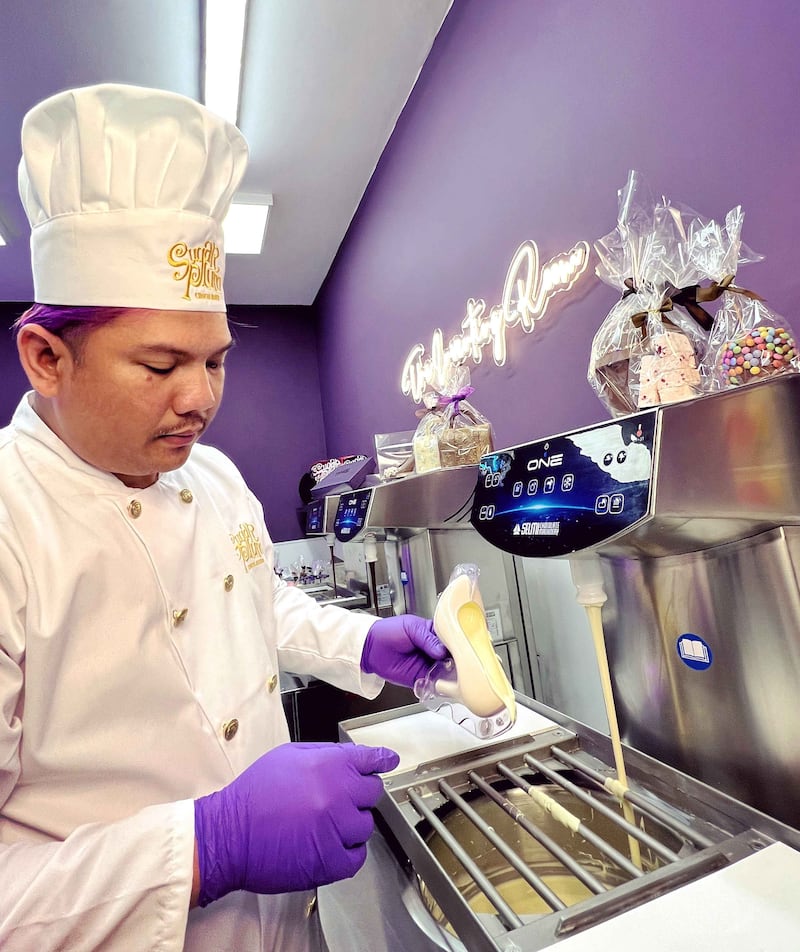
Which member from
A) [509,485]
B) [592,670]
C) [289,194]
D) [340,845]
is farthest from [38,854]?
[289,194]

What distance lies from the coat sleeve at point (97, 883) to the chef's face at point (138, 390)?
0.90 ft

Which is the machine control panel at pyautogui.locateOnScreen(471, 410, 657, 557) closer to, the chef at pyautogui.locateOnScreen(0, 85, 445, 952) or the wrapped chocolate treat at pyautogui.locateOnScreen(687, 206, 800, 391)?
the wrapped chocolate treat at pyautogui.locateOnScreen(687, 206, 800, 391)

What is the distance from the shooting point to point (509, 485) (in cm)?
80

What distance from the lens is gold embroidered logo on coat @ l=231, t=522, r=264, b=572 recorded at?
1.08m

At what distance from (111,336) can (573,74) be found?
1452 millimetres

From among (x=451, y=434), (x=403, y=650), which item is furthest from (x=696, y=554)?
(x=451, y=434)

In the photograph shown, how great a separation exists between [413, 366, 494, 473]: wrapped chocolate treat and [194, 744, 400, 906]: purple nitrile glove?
80 centimetres

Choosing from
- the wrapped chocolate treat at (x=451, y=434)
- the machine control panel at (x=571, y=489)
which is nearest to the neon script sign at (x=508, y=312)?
the wrapped chocolate treat at (x=451, y=434)

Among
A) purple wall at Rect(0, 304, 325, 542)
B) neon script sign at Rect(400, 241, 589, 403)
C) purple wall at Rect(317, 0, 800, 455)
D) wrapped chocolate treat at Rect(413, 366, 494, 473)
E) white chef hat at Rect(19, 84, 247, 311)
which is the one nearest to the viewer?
white chef hat at Rect(19, 84, 247, 311)

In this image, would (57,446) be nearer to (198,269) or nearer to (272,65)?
(198,269)

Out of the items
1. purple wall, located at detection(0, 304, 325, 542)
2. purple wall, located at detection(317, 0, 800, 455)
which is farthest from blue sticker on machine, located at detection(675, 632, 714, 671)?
purple wall, located at detection(0, 304, 325, 542)

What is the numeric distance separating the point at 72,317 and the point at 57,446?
19 centimetres

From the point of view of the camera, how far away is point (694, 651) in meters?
0.79

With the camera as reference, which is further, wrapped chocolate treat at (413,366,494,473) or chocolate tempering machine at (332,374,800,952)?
wrapped chocolate treat at (413,366,494,473)
